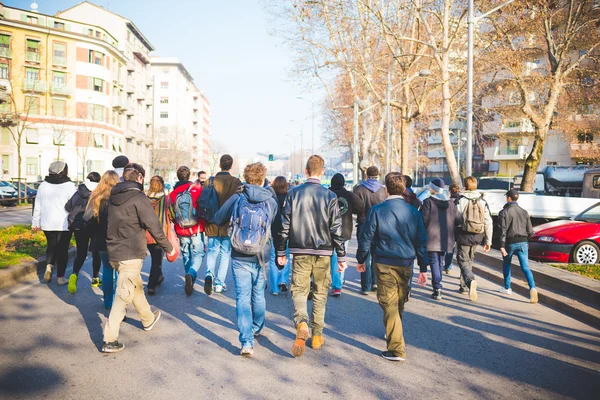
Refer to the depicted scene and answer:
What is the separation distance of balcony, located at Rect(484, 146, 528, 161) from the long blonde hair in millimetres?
55990

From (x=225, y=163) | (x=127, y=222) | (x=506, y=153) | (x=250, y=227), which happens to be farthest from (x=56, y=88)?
(x=250, y=227)

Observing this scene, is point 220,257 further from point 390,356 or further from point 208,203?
point 390,356

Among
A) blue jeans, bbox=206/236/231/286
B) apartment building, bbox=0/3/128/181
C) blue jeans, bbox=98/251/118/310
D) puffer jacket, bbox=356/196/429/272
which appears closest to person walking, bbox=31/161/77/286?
blue jeans, bbox=98/251/118/310

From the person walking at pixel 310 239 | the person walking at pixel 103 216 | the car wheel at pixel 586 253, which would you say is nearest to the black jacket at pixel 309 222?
the person walking at pixel 310 239

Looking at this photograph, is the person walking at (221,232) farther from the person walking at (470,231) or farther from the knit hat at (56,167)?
the person walking at (470,231)

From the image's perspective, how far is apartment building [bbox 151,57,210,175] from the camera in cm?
7665

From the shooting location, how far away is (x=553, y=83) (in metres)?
19.8

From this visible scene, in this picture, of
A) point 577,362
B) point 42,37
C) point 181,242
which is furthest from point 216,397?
point 42,37

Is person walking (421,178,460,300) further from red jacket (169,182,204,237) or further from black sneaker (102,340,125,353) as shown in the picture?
black sneaker (102,340,125,353)

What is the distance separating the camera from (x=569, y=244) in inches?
448

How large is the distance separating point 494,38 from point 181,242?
16176mm

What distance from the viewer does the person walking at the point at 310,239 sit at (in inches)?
217

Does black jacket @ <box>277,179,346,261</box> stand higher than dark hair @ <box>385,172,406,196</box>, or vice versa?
dark hair @ <box>385,172,406,196</box>

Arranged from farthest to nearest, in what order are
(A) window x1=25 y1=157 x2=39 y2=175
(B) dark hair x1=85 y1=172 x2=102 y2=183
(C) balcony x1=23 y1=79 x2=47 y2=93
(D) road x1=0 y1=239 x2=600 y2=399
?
1. (A) window x1=25 y1=157 x2=39 y2=175
2. (C) balcony x1=23 y1=79 x2=47 y2=93
3. (B) dark hair x1=85 y1=172 x2=102 y2=183
4. (D) road x1=0 y1=239 x2=600 y2=399
